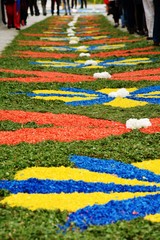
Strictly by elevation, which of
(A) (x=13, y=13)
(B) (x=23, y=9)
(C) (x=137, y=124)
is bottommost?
(B) (x=23, y=9)

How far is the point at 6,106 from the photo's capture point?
25.8 ft

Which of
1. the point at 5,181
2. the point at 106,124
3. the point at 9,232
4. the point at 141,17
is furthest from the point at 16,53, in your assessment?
the point at 9,232

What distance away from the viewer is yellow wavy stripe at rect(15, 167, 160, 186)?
4.50 metres

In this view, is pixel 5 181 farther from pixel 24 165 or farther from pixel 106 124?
pixel 106 124

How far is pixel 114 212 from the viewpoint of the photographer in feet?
12.4

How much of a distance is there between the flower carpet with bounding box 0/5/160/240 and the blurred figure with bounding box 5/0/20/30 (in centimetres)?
1144

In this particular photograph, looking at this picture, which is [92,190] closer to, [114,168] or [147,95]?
[114,168]

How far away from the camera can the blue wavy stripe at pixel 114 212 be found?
3.64 meters

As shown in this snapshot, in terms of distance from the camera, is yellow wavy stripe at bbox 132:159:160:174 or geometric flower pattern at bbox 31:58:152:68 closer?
yellow wavy stripe at bbox 132:159:160:174

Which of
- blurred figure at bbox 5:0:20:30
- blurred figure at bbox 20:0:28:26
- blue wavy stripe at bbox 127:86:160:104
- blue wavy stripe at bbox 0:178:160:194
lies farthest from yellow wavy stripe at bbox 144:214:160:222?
blurred figure at bbox 20:0:28:26

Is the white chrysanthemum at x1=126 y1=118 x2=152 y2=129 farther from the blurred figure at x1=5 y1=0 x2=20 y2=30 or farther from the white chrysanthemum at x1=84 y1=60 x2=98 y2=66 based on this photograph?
the blurred figure at x1=5 y1=0 x2=20 y2=30

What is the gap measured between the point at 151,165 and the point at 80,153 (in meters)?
0.56

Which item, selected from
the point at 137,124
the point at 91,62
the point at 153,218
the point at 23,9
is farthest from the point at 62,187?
the point at 23,9

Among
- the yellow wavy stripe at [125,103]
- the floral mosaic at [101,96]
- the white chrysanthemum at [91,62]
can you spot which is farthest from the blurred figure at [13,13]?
the yellow wavy stripe at [125,103]
